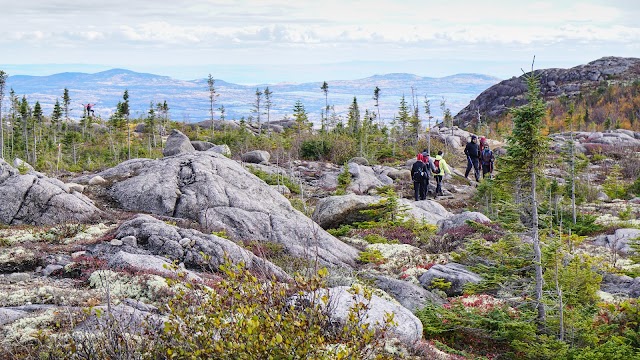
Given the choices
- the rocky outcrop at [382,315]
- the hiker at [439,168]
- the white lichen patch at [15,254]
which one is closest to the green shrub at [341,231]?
the hiker at [439,168]

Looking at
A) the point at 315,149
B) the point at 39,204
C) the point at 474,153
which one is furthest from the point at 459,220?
the point at 315,149

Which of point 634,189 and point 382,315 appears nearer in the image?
point 382,315

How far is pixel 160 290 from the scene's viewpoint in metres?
9.67

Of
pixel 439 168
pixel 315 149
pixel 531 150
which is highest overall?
pixel 531 150

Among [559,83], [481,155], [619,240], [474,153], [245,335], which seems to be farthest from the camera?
[559,83]

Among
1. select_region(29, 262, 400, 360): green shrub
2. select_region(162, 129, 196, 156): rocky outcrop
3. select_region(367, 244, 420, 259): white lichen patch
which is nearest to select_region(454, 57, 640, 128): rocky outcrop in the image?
select_region(162, 129, 196, 156): rocky outcrop

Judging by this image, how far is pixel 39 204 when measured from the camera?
53.3ft

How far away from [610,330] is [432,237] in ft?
27.9

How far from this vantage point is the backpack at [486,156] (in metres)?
29.7

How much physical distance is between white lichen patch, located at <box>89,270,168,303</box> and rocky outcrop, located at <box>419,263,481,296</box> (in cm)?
687

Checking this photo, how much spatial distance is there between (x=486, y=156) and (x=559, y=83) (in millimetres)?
86686

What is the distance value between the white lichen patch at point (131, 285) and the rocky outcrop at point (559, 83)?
9309 centimetres

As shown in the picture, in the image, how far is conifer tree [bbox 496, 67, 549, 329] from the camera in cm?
1047

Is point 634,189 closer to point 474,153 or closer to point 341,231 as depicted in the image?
point 474,153
